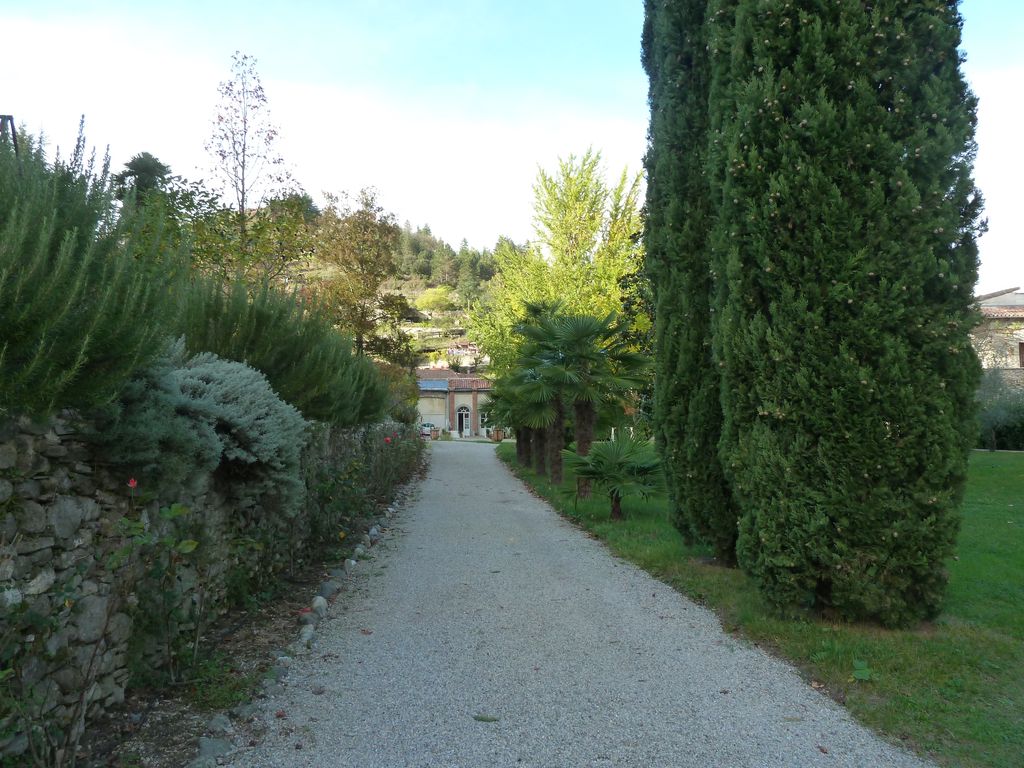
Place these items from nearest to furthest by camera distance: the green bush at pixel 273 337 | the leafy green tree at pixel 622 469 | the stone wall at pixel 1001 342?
the green bush at pixel 273 337, the leafy green tree at pixel 622 469, the stone wall at pixel 1001 342

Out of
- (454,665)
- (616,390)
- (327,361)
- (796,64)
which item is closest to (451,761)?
(454,665)

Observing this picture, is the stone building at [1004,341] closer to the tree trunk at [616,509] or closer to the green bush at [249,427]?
the tree trunk at [616,509]

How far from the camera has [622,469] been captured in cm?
1008

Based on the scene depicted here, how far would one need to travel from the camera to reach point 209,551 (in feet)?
14.8

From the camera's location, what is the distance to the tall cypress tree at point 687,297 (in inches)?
273

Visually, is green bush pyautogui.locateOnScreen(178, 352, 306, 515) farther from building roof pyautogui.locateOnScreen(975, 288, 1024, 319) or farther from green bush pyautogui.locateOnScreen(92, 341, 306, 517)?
building roof pyautogui.locateOnScreen(975, 288, 1024, 319)

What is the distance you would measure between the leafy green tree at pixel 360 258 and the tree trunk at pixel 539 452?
5225 mm

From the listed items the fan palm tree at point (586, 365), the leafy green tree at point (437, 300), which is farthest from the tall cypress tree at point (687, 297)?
the leafy green tree at point (437, 300)

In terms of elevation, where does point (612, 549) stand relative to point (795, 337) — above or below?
below

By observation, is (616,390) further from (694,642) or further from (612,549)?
(694,642)

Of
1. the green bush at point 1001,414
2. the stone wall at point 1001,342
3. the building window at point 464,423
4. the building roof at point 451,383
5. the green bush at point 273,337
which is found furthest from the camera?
the building window at point 464,423

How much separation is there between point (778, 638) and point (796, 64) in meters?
3.97

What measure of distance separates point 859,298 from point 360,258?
54.4 ft

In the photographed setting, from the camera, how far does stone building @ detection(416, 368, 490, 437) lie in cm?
5678
